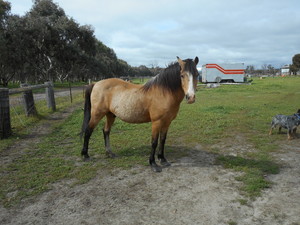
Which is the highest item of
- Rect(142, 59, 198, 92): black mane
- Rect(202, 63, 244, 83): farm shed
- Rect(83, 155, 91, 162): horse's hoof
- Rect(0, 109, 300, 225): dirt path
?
Rect(202, 63, 244, 83): farm shed

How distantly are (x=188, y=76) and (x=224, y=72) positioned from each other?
116 feet

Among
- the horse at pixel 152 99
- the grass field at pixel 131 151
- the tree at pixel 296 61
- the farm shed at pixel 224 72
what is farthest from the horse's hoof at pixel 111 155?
the tree at pixel 296 61

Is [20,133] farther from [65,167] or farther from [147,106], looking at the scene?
[147,106]

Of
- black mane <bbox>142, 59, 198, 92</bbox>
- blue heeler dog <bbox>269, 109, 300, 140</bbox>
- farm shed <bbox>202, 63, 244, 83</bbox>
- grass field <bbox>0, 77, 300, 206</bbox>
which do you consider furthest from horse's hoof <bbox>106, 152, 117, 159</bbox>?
farm shed <bbox>202, 63, 244, 83</bbox>

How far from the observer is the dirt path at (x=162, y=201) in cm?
278

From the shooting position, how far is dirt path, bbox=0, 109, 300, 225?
2.78m

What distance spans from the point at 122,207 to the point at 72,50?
33.1m

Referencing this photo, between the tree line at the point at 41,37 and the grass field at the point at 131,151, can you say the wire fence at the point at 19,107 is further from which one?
the tree line at the point at 41,37

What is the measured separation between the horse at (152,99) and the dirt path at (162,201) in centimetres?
71

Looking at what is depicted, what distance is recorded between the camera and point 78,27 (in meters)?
30.6

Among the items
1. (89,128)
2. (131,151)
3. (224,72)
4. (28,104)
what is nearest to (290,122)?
(131,151)

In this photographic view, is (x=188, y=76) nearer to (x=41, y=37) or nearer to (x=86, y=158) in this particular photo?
(x=86, y=158)

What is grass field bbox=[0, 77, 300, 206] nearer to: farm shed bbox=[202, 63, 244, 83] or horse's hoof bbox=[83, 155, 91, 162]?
horse's hoof bbox=[83, 155, 91, 162]

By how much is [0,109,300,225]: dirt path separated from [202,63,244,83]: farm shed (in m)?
34.3
